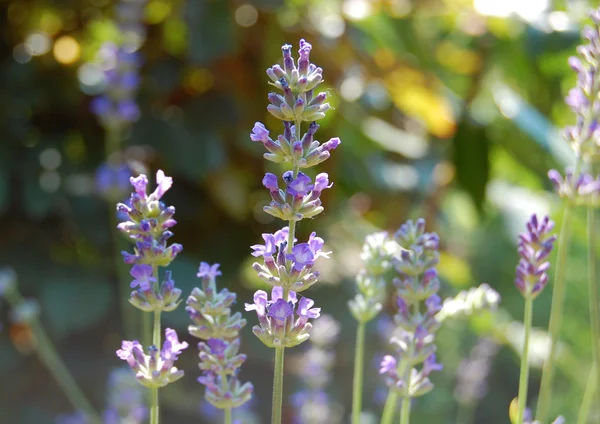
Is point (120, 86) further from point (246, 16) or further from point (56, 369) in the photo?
point (56, 369)

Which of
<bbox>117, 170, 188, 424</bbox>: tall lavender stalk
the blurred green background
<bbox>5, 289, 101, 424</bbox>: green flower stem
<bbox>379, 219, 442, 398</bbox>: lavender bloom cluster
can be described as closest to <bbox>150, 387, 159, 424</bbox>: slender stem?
<bbox>117, 170, 188, 424</bbox>: tall lavender stalk

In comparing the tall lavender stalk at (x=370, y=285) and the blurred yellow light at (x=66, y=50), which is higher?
the blurred yellow light at (x=66, y=50)

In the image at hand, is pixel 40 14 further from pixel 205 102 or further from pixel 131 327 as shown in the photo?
pixel 131 327

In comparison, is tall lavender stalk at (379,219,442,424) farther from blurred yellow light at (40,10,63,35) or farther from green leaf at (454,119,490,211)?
blurred yellow light at (40,10,63,35)

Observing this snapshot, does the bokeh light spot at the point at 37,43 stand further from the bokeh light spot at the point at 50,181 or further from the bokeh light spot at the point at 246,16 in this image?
the bokeh light spot at the point at 246,16

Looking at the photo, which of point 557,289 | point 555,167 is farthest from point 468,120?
point 557,289

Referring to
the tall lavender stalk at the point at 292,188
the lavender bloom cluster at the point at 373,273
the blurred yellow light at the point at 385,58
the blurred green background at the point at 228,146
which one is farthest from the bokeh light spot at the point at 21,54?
the tall lavender stalk at the point at 292,188
